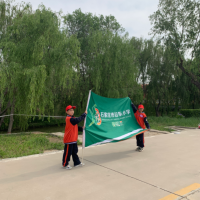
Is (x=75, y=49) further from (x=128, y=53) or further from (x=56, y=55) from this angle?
(x=128, y=53)

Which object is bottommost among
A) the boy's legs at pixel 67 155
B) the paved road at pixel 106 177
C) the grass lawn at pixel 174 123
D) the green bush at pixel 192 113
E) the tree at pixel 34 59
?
the paved road at pixel 106 177

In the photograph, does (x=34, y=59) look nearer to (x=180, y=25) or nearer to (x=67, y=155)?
(x=67, y=155)

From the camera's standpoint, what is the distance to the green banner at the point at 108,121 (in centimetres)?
506

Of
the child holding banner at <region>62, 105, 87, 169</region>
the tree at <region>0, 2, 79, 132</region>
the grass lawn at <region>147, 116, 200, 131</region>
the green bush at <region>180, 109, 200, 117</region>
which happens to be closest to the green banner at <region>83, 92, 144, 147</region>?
the child holding banner at <region>62, 105, 87, 169</region>

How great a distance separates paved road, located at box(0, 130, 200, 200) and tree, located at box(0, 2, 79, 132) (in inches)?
166

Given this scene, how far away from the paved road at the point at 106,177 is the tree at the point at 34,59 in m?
4.22

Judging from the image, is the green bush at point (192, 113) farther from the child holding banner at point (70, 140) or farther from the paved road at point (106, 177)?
the child holding banner at point (70, 140)

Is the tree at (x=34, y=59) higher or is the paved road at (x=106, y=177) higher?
the tree at (x=34, y=59)

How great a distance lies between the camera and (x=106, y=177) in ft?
13.0

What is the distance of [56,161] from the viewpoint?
502 centimetres

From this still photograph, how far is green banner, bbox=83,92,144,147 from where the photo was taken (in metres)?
5.06

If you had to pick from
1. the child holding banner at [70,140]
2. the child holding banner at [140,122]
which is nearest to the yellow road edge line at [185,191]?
the child holding banner at [70,140]

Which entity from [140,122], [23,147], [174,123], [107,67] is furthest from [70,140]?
[107,67]

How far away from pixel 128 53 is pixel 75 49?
23.1ft
